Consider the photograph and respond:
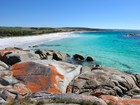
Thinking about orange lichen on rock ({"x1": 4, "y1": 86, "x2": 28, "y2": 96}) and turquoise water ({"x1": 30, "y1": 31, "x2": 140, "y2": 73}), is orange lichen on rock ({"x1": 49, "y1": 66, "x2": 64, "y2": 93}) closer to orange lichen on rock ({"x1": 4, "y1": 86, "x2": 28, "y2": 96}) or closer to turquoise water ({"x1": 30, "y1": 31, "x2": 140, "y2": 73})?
orange lichen on rock ({"x1": 4, "y1": 86, "x2": 28, "y2": 96})

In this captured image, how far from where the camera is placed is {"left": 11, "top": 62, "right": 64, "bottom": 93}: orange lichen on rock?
6121 millimetres

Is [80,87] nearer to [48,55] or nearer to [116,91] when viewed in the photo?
[116,91]

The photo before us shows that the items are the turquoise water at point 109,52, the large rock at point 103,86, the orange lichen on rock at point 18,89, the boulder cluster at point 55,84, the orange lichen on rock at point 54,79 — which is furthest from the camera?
the turquoise water at point 109,52

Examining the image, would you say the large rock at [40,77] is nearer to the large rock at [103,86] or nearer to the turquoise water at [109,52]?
the large rock at [103,86]

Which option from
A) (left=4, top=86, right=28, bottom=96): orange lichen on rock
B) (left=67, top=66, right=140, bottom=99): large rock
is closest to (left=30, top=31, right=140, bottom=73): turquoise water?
(left=67, top=66, right=140, bottom=99): large rock

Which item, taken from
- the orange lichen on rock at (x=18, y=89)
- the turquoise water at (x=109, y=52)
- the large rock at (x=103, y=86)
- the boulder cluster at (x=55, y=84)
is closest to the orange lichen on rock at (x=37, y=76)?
the boulder cluster at (x=55, y=84)

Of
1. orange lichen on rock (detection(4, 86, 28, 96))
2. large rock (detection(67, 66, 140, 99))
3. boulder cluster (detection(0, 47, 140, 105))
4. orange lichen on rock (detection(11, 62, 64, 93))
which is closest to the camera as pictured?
orange lichen on rock (detection(4, 86, 28, 96))

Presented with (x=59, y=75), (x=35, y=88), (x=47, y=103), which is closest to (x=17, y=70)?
(x=35, y=88)

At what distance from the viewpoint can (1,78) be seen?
6.43 m

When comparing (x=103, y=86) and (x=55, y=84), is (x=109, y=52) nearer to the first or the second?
(x=103, y=86)

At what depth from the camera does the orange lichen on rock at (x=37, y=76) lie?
20.1 ft


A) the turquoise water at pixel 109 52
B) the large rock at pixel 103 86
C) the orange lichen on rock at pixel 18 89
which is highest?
the orange lichen on rock at pixel 18 89

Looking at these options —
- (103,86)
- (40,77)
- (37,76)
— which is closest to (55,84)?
(40,77)

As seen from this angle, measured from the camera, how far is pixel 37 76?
6746 mm
